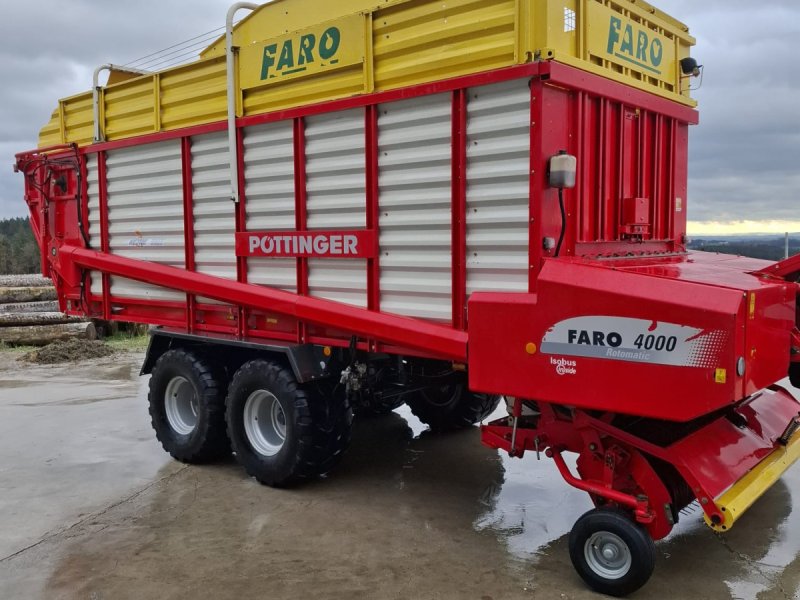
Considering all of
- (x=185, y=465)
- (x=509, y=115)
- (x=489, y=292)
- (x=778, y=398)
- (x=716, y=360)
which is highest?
(x=509, y=115)

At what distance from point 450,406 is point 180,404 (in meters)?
2.50

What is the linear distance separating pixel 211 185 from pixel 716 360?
4.08 meters

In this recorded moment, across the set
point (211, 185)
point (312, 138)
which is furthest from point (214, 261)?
point (312, 138)

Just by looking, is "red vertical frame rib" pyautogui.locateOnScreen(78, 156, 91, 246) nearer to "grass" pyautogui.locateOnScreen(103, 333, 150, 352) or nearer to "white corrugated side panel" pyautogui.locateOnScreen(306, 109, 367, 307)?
"white corrugated side panel" pyautogui.locateOnScreen(306, 109, 367, 307)

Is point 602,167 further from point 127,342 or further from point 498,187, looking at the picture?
point 127,342

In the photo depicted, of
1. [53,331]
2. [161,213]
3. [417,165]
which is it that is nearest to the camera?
[417,165]

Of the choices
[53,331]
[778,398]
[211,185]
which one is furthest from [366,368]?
[53,331]

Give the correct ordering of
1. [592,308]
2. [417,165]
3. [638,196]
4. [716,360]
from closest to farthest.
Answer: [716,360], [592,308], [417,165], [638,196]

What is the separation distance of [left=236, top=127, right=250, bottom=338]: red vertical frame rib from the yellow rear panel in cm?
26

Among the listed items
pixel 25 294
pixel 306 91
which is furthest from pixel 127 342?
pixel 306 91

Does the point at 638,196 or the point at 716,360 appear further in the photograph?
the point at 638,196

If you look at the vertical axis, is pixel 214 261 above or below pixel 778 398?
above

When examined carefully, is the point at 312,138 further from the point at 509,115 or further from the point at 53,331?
the point at 53,331

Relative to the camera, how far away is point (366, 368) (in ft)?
17.5
